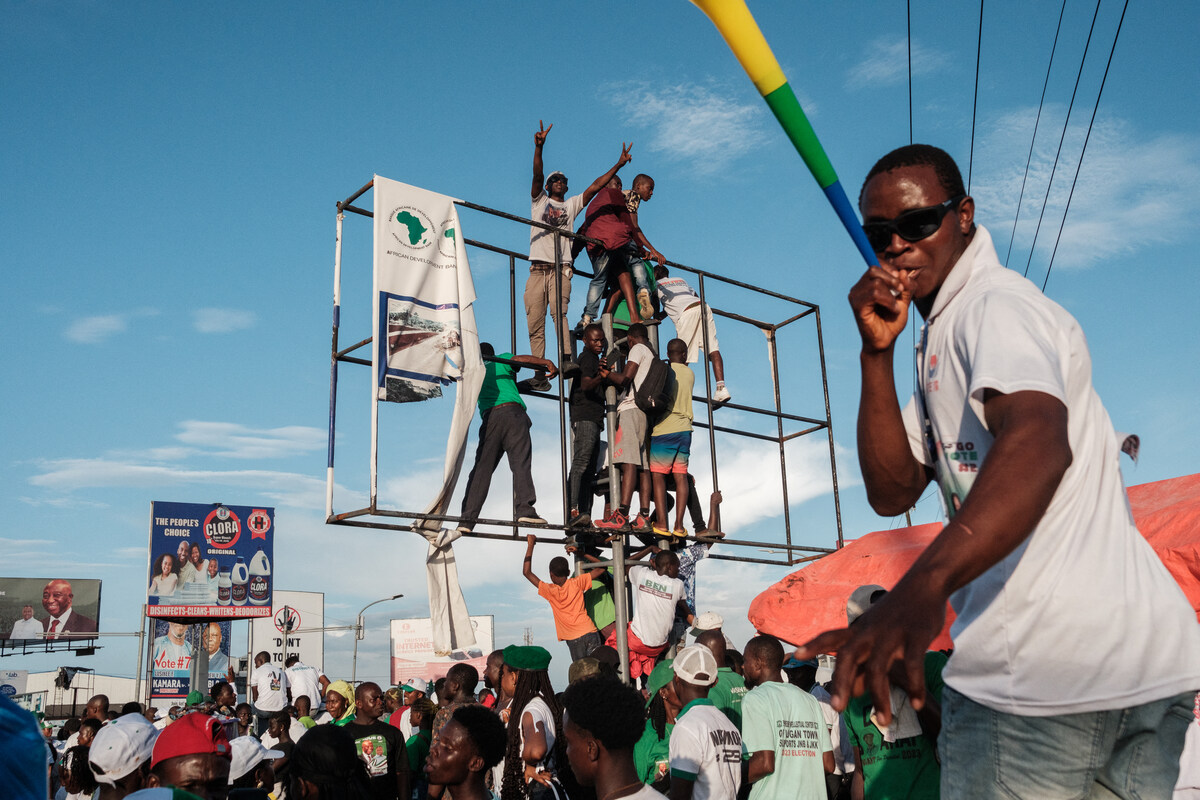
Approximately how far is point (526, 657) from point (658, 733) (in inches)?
43.3

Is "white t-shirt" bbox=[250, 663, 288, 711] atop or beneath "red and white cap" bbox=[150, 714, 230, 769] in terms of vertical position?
beneath

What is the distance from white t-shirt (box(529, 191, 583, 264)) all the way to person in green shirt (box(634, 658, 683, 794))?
451cm

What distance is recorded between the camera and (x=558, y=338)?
994 cm

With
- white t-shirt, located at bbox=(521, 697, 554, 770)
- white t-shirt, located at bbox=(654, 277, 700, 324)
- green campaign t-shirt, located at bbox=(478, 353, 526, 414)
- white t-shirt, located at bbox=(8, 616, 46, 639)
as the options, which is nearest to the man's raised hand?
white t-shirt, located at bbox=(521, 697, 554, 770)

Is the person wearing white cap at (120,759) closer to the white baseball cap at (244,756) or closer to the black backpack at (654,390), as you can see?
the white baseball cap at (244,756)

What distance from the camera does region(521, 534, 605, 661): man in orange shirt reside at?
370 inches

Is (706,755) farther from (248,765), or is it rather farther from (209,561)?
(209,561)

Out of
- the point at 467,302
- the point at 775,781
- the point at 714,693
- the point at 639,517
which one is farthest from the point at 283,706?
the point at 775,781

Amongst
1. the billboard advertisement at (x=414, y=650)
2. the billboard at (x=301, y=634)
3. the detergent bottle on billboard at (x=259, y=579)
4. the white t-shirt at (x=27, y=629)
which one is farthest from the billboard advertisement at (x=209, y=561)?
the billboard advertisement at (x=414, y=650)

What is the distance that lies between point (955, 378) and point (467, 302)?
7.21 meters

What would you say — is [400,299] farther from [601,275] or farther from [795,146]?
[795,146]

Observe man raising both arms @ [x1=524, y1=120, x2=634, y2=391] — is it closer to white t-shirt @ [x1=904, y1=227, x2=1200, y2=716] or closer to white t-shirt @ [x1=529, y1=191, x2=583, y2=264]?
white t-shirt @ [x1=529, y1=191, x2=583, y2=264]

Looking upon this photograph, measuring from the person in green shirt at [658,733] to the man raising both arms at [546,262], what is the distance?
3.60 metres

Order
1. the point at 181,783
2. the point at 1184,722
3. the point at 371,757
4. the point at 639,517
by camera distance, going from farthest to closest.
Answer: the point at 639,517 < the point at 371,757 < the point at 181,783 < the point at 1184,722
